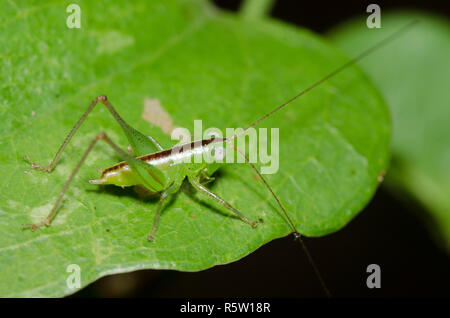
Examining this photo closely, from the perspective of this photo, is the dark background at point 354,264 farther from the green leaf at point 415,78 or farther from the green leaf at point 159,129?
the green leaf at point 159,129

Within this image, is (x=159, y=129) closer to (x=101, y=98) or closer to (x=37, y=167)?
(x=101, y=98)

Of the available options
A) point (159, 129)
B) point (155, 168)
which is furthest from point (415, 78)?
point (155, 168)

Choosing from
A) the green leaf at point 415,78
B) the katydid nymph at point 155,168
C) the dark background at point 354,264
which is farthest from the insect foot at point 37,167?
the green leaf at point 415,78

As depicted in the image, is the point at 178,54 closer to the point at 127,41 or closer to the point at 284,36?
the point at 127,41

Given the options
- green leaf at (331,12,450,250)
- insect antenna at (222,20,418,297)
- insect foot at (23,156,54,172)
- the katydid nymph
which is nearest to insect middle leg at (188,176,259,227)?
the katydid nymph

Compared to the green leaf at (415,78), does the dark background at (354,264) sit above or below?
below

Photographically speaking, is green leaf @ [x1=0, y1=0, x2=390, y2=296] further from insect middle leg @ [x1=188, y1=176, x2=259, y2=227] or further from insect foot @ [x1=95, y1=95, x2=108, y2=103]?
insect foot @ [x1=95, y1=95, x2=108, y2=103]
